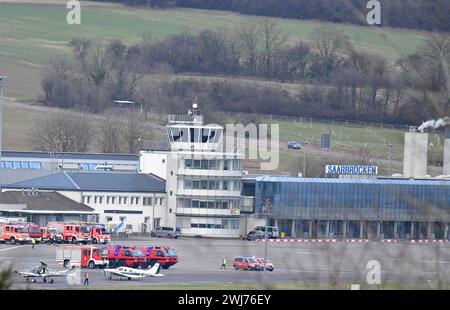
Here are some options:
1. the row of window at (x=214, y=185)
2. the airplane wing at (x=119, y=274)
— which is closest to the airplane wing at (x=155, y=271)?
the airplane wing at (x=119, y=274)

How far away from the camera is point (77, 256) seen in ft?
173

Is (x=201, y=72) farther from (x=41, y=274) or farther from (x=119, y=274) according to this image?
(x=41, y=274)

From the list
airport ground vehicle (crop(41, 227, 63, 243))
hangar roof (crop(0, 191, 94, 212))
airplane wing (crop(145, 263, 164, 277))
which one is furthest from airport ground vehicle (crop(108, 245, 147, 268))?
hangar roof (crop(0, 191, 94, 212))

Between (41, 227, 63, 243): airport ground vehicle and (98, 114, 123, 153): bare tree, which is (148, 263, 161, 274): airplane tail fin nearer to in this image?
(41, 227, 63, 243): airport ground vehicle

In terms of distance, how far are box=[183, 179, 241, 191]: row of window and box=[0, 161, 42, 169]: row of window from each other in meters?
14.1

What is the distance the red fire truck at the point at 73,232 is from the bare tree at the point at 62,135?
135ft

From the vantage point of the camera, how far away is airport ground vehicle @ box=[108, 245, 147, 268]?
53500 mm

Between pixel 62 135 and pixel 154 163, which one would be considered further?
pixel 62 135

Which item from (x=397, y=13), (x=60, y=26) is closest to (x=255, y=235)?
(x=397, y=13)

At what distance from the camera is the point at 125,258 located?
5412cm

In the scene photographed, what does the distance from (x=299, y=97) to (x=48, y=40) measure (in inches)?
1578

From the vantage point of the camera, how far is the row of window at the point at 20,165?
88.4 meters

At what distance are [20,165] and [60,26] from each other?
71.0m
